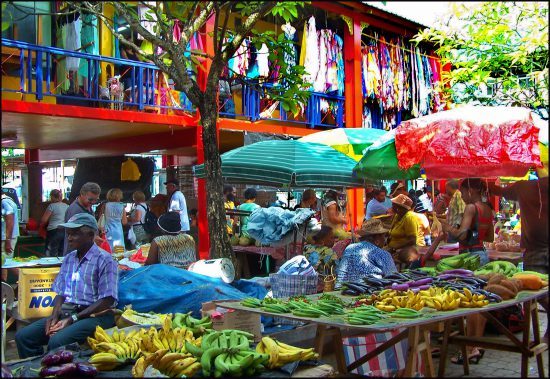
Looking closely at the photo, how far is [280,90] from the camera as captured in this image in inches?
291

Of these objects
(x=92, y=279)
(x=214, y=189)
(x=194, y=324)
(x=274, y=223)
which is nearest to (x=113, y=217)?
(x=274, y=223)

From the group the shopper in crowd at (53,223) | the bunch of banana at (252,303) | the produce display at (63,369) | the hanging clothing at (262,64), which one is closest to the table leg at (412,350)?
the bunch of banana at (252,303)

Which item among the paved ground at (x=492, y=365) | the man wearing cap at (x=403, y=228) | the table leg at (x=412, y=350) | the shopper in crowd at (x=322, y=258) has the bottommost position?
the paved ground at (x=492, y=365)

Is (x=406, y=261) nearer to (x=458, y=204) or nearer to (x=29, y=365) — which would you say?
(x=458, y=204)

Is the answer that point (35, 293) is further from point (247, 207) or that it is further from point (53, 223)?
point (247, 207)

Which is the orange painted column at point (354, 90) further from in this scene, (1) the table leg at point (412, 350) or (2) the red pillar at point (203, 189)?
(1) the table leg at point (412, 350)

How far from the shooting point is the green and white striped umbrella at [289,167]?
8133mm

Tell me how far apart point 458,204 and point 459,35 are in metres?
3.67

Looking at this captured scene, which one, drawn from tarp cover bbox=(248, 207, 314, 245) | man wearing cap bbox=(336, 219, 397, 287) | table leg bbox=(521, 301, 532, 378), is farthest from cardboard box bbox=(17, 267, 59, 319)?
table leg bbox=(521, 301, 532, 378)

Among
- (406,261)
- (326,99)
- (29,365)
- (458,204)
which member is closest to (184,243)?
(406,261)

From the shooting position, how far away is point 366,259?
6.44m

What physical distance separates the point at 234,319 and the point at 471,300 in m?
2.00

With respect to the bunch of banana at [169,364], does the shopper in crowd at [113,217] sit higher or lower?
higher

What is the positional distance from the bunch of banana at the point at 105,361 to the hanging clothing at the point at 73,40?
8.48 m
